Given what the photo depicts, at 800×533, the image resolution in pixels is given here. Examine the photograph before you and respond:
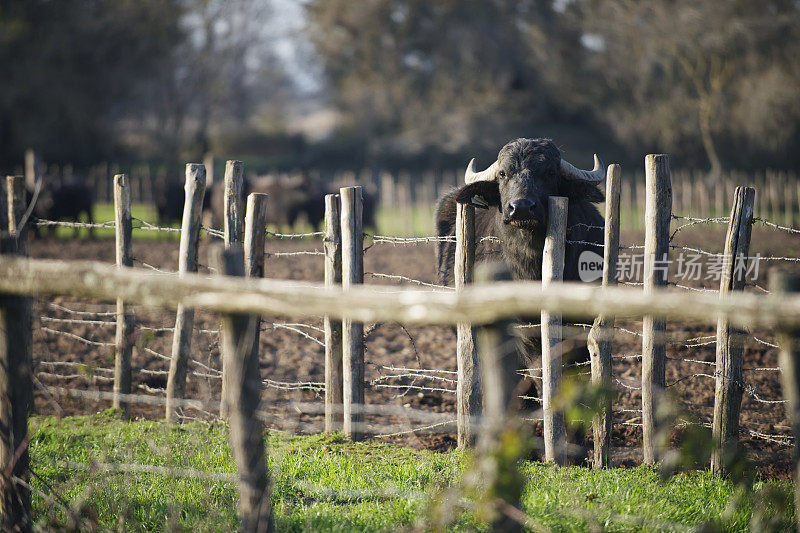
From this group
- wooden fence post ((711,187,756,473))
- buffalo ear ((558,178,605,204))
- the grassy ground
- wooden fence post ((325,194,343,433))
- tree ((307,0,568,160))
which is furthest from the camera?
tree ((307,0,568,160))

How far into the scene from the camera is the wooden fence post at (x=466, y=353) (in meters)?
4.50

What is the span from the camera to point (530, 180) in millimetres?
4910

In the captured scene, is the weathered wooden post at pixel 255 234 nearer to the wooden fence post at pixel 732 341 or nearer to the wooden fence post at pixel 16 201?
the wooden fence post at pixel 16 201

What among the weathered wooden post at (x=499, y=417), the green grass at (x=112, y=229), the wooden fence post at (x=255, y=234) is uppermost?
Answer: the green grass at (x=112, y=229)

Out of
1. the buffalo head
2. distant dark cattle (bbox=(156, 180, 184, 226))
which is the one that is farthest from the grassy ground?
distant dark cattle (bbox=(156, 180, 184, 226))

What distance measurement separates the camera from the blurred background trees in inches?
1038

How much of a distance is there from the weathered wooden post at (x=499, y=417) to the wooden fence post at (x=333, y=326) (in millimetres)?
2897

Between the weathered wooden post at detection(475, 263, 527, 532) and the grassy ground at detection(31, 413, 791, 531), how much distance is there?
1.08 m

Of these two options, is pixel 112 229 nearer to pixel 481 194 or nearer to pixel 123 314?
pixel 123 314

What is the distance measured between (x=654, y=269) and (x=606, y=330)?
1.66 ft

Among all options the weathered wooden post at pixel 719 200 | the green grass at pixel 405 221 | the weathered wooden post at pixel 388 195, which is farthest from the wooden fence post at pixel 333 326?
the weathered wooden post at pixel 388 195

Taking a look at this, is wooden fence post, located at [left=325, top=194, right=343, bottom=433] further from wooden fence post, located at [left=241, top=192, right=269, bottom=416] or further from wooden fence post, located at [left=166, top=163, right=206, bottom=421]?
wooden fence post, located at [left=166, top=163, right=206, bottom=421]

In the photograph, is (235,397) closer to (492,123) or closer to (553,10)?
(492,123)

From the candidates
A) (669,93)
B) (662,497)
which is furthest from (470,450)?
(669,93)
